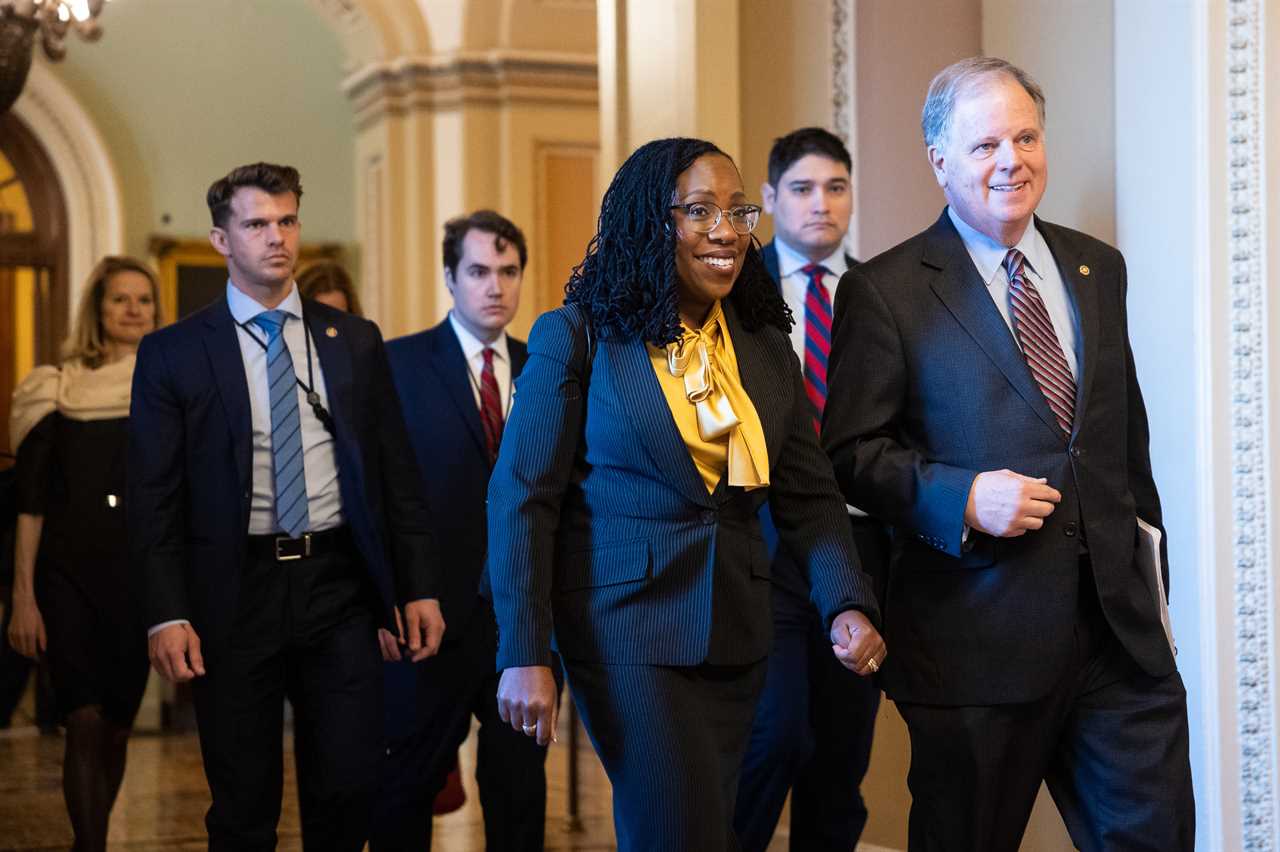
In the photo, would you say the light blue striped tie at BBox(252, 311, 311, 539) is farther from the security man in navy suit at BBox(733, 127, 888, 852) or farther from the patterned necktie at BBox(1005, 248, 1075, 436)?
the patterned necktie at BBox(1005, 248, 1075, 436)

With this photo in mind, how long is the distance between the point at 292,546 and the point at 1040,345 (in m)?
1.74

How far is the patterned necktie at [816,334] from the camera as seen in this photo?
14.0ft

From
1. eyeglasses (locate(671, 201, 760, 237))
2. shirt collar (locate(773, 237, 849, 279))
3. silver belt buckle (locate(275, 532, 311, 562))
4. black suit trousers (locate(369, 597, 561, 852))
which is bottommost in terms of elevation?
black suit trousers (locate(369, 597, 561, 852))

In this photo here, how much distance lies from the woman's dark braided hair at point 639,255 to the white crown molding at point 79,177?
853 cm

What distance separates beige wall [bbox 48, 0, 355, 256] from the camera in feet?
36.5

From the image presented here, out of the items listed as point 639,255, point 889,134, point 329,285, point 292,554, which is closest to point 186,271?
point 329,285

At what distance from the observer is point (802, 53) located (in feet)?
16.6

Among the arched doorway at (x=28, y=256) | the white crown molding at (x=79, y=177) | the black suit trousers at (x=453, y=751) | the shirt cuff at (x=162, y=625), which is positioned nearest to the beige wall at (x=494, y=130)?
the white crown molding at (x=79, y=177)

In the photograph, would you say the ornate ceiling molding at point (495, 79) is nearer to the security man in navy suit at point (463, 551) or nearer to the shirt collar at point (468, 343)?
the security man in navy suit at point (463, 551)

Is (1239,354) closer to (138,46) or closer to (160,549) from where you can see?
(160,549)

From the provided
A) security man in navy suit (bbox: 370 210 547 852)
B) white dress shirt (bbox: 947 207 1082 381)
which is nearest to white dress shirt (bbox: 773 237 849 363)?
security man in navy suit (bbox: 370 210 547 852)

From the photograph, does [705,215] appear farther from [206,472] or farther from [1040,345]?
[206,472]

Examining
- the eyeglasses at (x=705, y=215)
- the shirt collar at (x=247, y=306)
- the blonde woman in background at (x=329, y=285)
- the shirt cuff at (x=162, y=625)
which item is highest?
the blonde woman in background at (x=329, y=285)

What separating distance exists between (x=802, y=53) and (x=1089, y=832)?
2.67 meters
